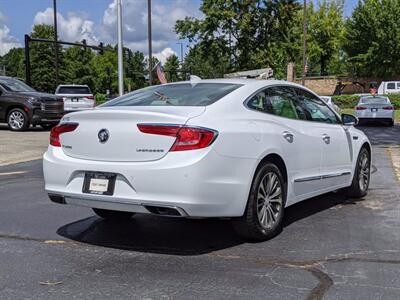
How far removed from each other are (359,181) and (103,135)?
389cm

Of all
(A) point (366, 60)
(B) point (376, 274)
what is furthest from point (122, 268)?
(A) point (366, 60)

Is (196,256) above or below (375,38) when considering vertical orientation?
below

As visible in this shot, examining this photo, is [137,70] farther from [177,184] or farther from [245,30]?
[177,184]

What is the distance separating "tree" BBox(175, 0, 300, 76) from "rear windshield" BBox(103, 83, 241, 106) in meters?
40.1

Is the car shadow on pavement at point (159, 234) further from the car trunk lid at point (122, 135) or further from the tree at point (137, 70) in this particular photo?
the tree at point (137, 70)

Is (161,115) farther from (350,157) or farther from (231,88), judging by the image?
(350,157)

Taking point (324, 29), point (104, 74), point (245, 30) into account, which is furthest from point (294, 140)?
point (104, 74)

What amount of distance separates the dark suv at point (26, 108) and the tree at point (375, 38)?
43028 mm

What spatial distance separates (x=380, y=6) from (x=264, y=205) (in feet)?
180

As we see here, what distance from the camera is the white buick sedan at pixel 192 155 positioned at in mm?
4582

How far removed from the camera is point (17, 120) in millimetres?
18828

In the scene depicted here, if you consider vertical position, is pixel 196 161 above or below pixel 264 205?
above

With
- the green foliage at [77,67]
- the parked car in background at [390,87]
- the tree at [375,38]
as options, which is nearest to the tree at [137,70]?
the green foliage at [77,67]

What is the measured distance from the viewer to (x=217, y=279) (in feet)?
13.8
